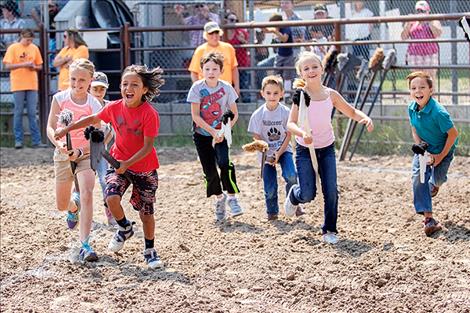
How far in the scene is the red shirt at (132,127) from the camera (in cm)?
738

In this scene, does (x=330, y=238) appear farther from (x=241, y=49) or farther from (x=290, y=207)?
(x=241, y=49)

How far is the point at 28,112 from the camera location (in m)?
15.9

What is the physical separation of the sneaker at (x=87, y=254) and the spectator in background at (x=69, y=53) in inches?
286

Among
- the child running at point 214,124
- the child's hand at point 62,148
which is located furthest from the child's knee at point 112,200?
the child running at point 214,124

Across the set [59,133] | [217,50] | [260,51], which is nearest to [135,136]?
[59,133]

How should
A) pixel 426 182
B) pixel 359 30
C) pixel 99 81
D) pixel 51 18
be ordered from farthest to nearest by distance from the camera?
pixel 51 18, pixel 359 30, pixel 99 81, pixel 426 182

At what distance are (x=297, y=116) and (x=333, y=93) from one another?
372mm

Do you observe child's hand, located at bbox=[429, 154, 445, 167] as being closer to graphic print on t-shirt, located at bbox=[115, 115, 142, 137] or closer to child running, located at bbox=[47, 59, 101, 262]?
graphic print on t-shirt, located at bbox=[115, 115, 142, 137]

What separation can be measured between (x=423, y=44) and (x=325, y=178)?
600 cm

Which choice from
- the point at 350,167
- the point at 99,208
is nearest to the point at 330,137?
the point at 99,208

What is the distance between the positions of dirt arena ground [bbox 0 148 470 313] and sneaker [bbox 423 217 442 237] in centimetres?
5

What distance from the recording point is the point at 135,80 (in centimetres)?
739

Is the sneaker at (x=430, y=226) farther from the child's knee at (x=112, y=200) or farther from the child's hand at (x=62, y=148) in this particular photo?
the child's hand at (x=62, y=148)

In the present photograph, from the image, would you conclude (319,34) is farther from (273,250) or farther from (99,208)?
(273,250)
